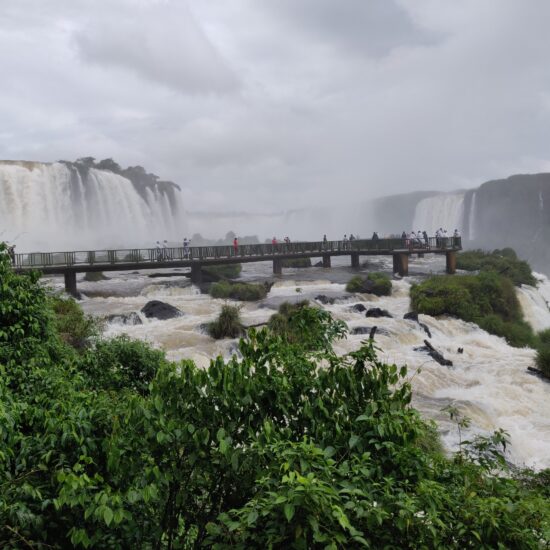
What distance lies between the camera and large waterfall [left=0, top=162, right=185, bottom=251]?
47.0 m

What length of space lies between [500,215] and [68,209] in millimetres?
74715

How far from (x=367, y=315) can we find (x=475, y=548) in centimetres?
1838

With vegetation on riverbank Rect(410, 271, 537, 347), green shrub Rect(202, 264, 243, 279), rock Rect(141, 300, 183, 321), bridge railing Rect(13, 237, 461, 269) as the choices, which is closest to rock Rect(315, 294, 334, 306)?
vegetation on riverbank Rect(410, 271, 537, 347)

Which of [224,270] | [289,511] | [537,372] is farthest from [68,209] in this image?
[289,511]

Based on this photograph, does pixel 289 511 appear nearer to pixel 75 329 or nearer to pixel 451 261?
pixel 75 329

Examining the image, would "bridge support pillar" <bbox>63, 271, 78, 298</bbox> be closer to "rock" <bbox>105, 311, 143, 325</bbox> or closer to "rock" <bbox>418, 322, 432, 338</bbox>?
"rock" <bbox>105, 311, 143, 325</bbox>

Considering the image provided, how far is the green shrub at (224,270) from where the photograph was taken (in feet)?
115

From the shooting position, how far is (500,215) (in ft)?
313

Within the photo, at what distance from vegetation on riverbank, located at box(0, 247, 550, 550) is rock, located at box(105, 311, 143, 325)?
16030 mm

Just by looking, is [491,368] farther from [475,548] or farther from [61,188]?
[61,188]

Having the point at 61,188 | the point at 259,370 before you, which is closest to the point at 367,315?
the point at 259,370

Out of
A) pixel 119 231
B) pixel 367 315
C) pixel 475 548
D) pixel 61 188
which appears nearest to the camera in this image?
pixel 475 548

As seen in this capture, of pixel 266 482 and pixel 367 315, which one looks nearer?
pixel 266 482

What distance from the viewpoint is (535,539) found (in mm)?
3086
